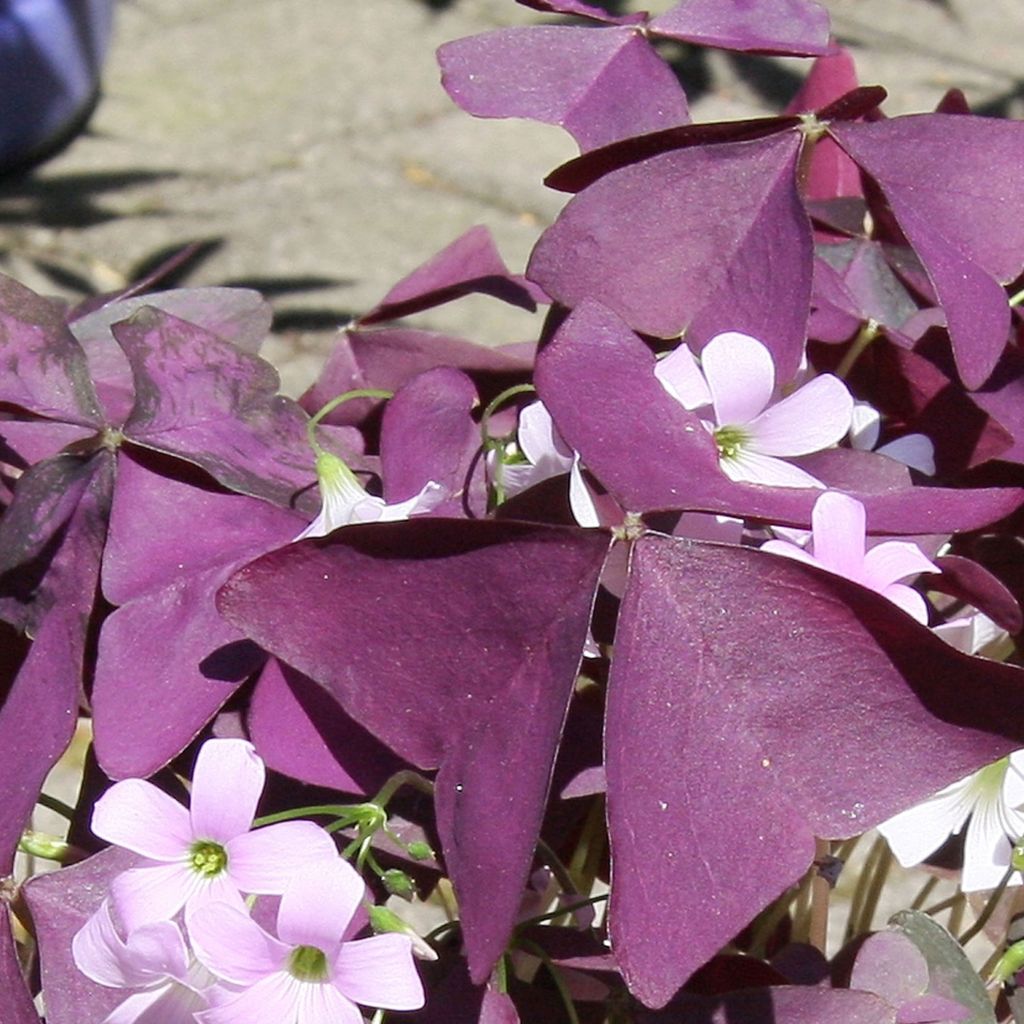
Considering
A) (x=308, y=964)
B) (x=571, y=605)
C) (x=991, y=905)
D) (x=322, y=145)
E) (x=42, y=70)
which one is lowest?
(x=322, y=145)

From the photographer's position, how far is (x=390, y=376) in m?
0.74

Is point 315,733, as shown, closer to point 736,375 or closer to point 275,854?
point 275,854

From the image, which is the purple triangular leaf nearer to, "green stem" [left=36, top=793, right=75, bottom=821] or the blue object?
"green stem" [left=36, top=793, right=75, bottom=821]

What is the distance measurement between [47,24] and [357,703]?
8.94 ft

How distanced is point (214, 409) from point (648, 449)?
20 centimetres

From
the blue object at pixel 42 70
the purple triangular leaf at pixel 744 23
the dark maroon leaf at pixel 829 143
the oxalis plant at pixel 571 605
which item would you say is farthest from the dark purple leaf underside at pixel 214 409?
the blue object at pixel 42 70

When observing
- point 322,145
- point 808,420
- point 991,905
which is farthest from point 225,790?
point 322,145

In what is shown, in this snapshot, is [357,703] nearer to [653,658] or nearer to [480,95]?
[653,658]

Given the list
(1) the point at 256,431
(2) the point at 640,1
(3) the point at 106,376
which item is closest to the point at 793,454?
(1) the point at 256,431

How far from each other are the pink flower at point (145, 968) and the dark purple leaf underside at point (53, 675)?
60mm

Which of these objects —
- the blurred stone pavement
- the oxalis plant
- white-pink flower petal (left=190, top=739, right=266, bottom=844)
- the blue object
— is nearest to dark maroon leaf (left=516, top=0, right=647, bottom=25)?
the oxalis plant

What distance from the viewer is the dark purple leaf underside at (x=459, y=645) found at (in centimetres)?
46

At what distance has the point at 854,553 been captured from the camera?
49 centimetres

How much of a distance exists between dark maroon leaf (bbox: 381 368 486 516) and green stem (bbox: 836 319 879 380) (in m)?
0.16
